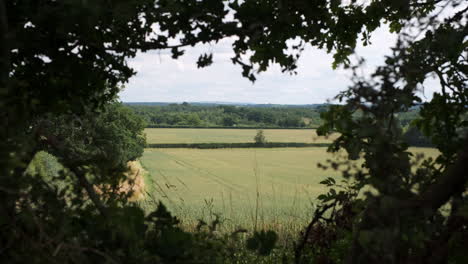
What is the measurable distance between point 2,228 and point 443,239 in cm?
→ 215

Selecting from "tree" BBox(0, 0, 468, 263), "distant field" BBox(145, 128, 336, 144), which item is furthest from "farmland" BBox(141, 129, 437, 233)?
"tree" BBox(0, 0, 468, 263)

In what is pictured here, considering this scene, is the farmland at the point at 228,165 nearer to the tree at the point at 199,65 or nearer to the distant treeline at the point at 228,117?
the distant treeline at the point at 228,117

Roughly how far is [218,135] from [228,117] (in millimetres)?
6177

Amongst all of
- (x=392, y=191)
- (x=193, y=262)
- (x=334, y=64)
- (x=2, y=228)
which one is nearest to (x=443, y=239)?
(x=392, y=191)

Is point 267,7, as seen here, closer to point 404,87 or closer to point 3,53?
point 404,87

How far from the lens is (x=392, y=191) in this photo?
1534 mm

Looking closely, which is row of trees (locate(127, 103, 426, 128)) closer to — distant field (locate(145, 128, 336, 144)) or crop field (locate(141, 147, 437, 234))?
distant field (locate(145, 128, 336, 144))

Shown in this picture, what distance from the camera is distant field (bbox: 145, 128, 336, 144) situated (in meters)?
55.8

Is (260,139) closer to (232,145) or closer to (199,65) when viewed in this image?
(232,145)

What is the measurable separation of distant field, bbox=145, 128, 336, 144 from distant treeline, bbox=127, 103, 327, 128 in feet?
3.73

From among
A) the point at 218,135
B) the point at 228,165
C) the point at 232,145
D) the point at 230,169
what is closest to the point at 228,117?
the point at 218,135

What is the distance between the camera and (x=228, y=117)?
216 feet

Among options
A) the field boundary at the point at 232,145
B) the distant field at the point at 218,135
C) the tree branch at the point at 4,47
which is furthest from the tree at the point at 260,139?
the tree branch at the point at 4,47

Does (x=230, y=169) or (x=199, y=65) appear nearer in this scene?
(x=199, y=65)
